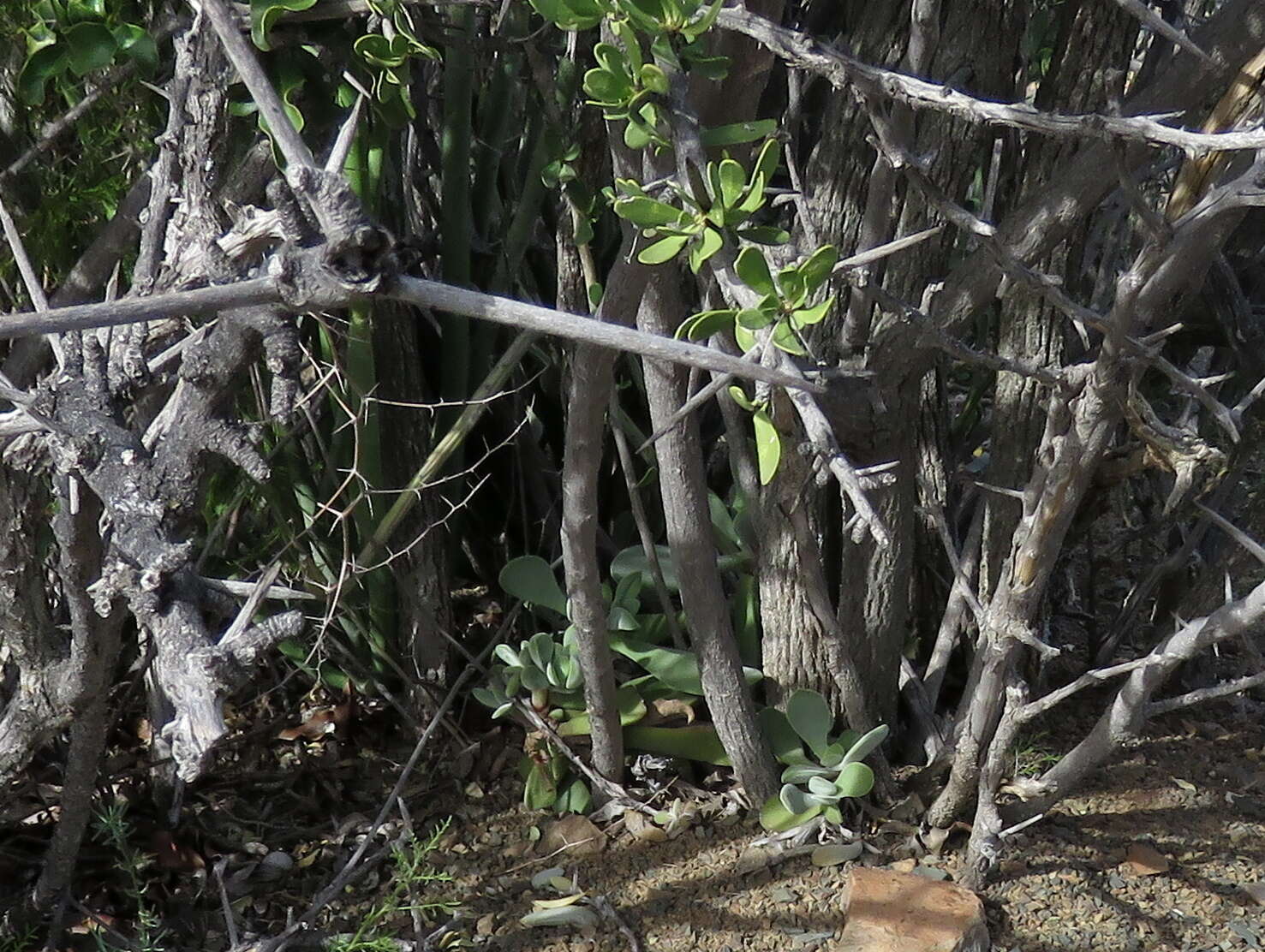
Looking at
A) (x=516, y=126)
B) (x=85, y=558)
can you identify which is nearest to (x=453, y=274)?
(x=516, y=126)

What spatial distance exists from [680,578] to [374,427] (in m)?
0.42

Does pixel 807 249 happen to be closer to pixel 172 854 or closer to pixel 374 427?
pixel 374 427

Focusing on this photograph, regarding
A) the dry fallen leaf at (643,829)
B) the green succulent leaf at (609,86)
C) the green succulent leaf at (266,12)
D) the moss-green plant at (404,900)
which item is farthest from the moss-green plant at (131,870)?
the green succulent leaf at (609,86)

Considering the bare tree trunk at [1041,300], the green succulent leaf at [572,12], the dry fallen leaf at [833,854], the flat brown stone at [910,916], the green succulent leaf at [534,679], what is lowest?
the dry fallen leaf at [833,854]

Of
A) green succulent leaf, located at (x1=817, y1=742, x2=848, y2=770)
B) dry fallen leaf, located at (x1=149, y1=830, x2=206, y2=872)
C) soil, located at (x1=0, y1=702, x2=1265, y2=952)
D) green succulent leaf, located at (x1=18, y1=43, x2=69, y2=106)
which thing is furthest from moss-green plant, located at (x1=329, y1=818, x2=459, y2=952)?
green succulent leaf, located at (x1=18, y1=43, x2=69, y2=106)

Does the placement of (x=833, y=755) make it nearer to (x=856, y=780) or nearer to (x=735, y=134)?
(x=856, y=780)

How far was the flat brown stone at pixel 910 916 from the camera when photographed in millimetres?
1321

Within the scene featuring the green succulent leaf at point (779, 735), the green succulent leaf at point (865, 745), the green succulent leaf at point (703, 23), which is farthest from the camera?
the green succulent leaf at point (779, 735)

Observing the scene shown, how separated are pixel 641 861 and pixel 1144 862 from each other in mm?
617

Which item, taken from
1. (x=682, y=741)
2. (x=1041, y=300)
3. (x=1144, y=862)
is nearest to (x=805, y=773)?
(x=682, y=741)

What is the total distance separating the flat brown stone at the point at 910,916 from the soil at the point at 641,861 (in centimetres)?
4

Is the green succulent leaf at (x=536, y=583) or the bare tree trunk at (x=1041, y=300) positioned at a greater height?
the bare tree trunk at (x=1041, y=300)

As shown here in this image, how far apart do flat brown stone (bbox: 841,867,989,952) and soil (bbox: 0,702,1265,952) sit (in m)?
0.04

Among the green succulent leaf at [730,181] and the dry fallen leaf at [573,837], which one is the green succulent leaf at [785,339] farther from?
the dry fallen leaf at [573,837]
